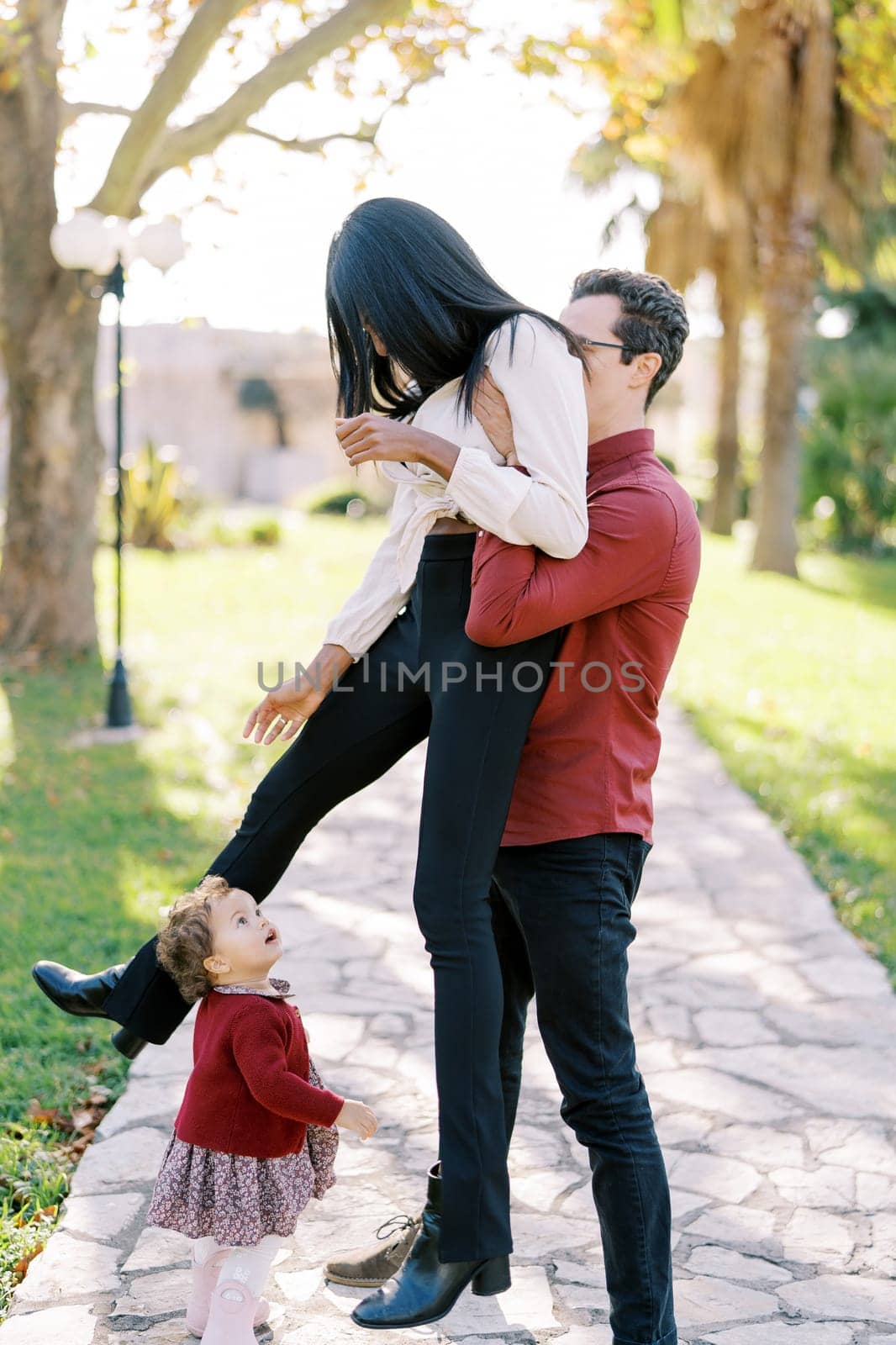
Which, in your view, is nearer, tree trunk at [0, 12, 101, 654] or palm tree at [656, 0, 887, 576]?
tree trunk at [0, 12, 101, 654]

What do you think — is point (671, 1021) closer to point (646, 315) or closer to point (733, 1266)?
point (733, 1266)

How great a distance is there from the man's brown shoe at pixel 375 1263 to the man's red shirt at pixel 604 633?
0.90 metres

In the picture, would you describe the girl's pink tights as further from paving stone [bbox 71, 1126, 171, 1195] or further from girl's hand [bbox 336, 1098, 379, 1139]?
paving stone [bbox 71, 1126, 171, 1195]

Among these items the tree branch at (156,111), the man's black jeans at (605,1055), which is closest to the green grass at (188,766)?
the man's black jeans at (605,1055)

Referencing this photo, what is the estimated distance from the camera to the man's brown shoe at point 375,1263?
2578mm

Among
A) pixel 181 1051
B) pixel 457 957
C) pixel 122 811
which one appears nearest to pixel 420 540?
pixel 457 957

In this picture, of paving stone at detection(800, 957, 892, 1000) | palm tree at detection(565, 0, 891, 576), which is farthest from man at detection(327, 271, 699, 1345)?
palm tree at detection(565, 0, 891, 576)

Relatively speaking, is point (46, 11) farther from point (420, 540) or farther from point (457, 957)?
point (457, 957)

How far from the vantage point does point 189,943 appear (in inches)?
93.7

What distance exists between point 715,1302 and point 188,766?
5.11 metres

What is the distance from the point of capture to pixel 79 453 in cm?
980

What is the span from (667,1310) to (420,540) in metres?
1.38

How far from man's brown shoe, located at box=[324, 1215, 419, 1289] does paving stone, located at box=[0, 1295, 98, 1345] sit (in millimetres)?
459

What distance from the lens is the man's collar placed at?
90.9 inches
